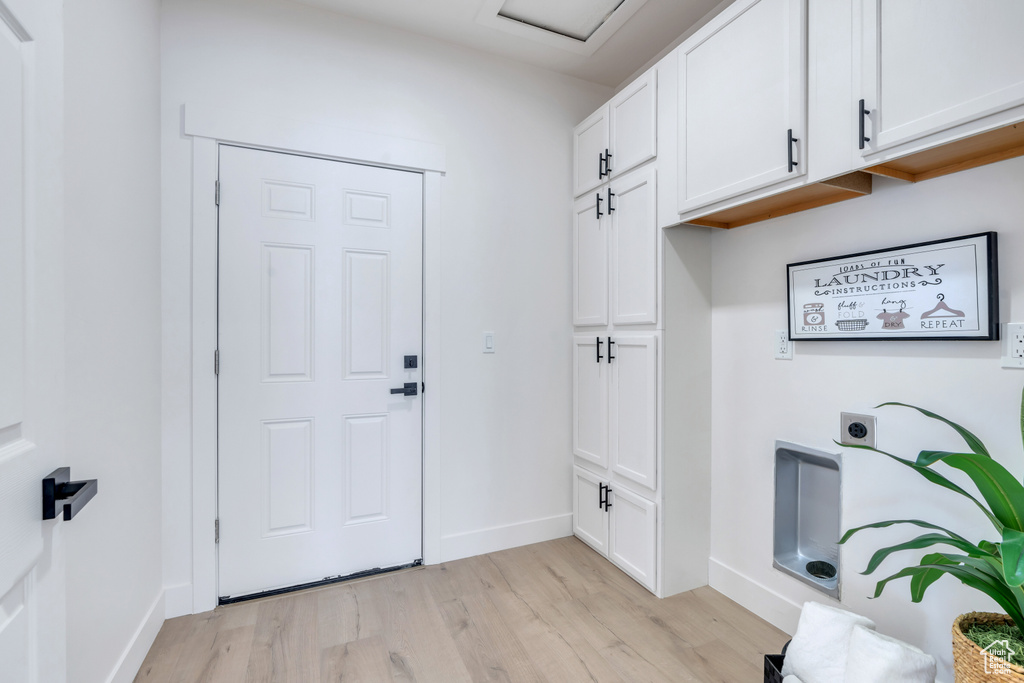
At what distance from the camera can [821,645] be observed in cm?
142

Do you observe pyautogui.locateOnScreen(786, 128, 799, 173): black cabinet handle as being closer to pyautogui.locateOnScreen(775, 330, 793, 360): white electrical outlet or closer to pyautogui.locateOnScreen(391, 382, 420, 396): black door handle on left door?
pyautogui.locateOnScreen(775, 330, 793, 360): white electrical outlet

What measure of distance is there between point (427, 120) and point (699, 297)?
168cm

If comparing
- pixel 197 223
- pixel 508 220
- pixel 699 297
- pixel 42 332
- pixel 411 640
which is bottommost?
pixel 411 640

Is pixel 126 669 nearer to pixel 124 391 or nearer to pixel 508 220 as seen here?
pixel 124 391

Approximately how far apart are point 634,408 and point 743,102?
4.45 ft

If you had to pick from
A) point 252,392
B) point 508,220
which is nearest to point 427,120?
point 508,220

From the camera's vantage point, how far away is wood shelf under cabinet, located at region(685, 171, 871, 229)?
59.4 inches

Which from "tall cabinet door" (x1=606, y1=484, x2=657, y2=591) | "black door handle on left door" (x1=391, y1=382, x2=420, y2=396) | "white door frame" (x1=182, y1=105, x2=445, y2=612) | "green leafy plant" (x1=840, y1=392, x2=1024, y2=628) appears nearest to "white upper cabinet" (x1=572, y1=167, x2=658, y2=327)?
"tall cabinet door" (x1=606, y1=484, x2=657, y2=591)

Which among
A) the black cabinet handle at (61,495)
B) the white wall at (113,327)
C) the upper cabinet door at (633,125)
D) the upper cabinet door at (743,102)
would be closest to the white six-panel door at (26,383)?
the black cabinet handle at (61,495)

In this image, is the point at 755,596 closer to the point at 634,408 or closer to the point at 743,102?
the point at 634,408

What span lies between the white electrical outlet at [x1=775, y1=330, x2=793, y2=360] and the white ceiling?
1599 millimetres

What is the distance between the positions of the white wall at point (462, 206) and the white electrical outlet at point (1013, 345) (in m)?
1.83

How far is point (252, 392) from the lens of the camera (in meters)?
2.11

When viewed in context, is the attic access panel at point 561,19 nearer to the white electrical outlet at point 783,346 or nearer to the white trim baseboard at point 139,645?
the white electrical outlet at point 783,346
